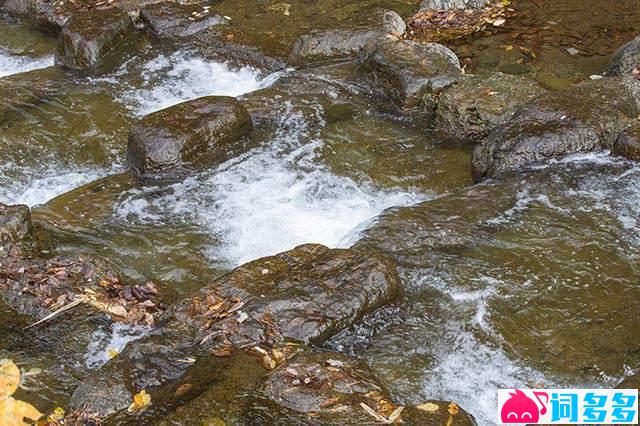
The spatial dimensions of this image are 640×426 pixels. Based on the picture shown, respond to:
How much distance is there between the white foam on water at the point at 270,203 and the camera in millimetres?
6602

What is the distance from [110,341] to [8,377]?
2.34 feet

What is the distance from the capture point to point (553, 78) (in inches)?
348

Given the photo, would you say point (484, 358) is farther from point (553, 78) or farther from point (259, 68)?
point (259, 68)

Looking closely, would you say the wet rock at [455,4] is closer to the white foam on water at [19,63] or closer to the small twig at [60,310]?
the white foam on water at [19,63]

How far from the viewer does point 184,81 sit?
9586 mm

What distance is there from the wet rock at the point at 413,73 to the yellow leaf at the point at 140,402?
195 inches

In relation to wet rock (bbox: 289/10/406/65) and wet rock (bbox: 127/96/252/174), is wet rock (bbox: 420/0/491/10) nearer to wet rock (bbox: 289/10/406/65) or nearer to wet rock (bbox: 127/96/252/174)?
wet rock (bbox: 289/10/406/65)

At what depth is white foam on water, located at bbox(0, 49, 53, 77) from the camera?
404 inches

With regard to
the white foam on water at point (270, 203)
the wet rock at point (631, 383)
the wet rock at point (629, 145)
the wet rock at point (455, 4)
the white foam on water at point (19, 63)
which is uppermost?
the wet rock at point (455, 4)

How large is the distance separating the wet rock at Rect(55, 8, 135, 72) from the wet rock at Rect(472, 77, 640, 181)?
18.3ft

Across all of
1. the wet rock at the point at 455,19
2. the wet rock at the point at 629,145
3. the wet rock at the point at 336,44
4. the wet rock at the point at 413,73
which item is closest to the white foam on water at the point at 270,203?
the wet rock at the point at 413,73

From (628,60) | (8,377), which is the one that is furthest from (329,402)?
(628,60)

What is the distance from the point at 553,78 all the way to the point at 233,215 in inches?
178

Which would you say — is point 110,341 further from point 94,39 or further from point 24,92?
point 94,39
